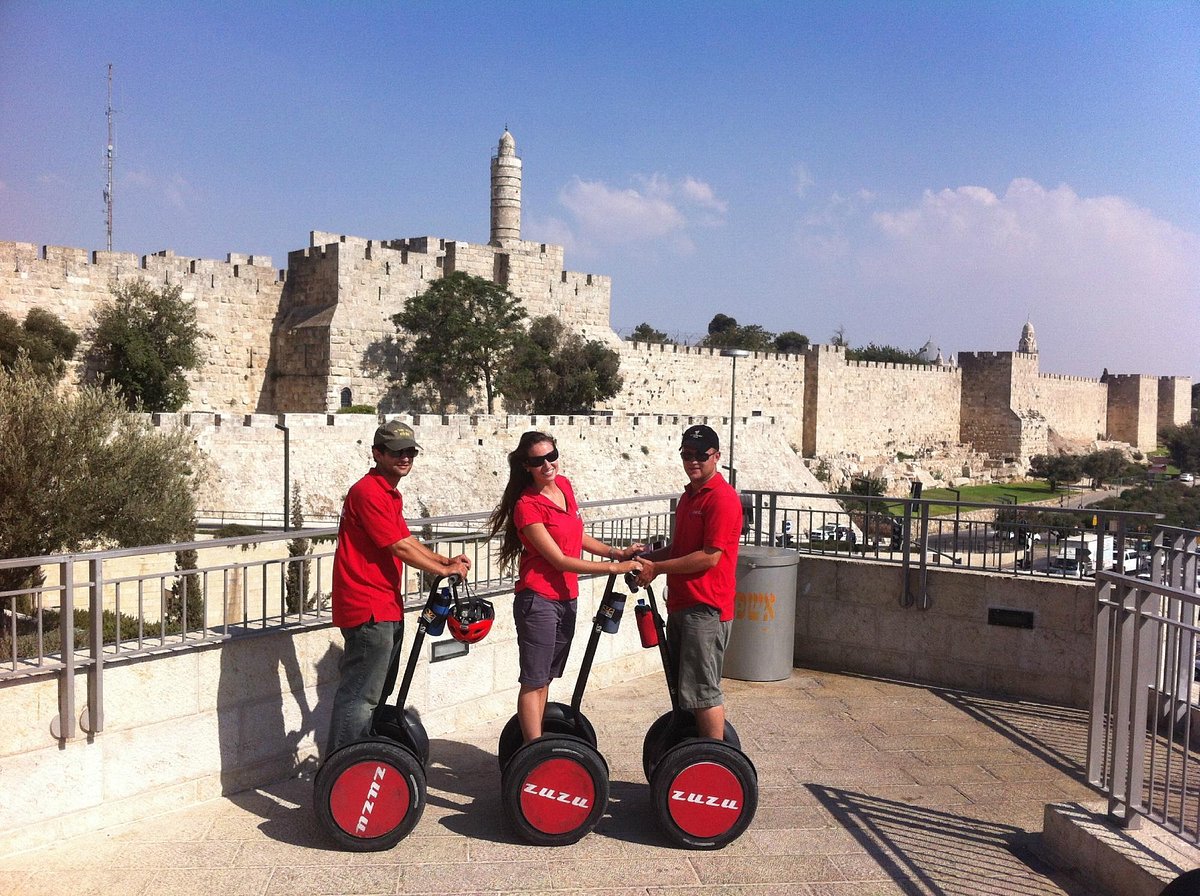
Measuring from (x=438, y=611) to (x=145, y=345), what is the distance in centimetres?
2252

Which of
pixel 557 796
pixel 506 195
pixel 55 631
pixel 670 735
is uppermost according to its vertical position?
pixel 506 195

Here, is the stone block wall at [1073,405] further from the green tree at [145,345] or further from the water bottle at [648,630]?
the water bottle at [648,630]

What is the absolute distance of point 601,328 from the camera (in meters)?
33.2

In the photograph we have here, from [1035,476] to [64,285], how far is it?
40812mm

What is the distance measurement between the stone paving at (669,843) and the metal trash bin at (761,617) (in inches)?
34.5

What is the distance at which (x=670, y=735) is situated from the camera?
3910mm

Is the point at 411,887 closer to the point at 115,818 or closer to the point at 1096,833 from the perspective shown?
the point at 115,818

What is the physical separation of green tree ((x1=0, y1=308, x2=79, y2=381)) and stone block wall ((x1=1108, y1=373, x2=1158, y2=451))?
54.9 meters

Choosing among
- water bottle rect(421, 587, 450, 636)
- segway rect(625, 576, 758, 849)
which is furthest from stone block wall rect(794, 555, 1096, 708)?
water bottle rect(421, 587, 450, 636)

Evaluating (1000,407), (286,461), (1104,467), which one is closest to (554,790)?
(286,461)

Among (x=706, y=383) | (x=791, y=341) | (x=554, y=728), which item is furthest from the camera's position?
(x=791, y=341)

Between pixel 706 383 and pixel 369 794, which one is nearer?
pixel 369 794

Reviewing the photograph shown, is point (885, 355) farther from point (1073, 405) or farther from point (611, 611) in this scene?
point (611, 611)

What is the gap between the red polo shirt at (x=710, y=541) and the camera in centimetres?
362
